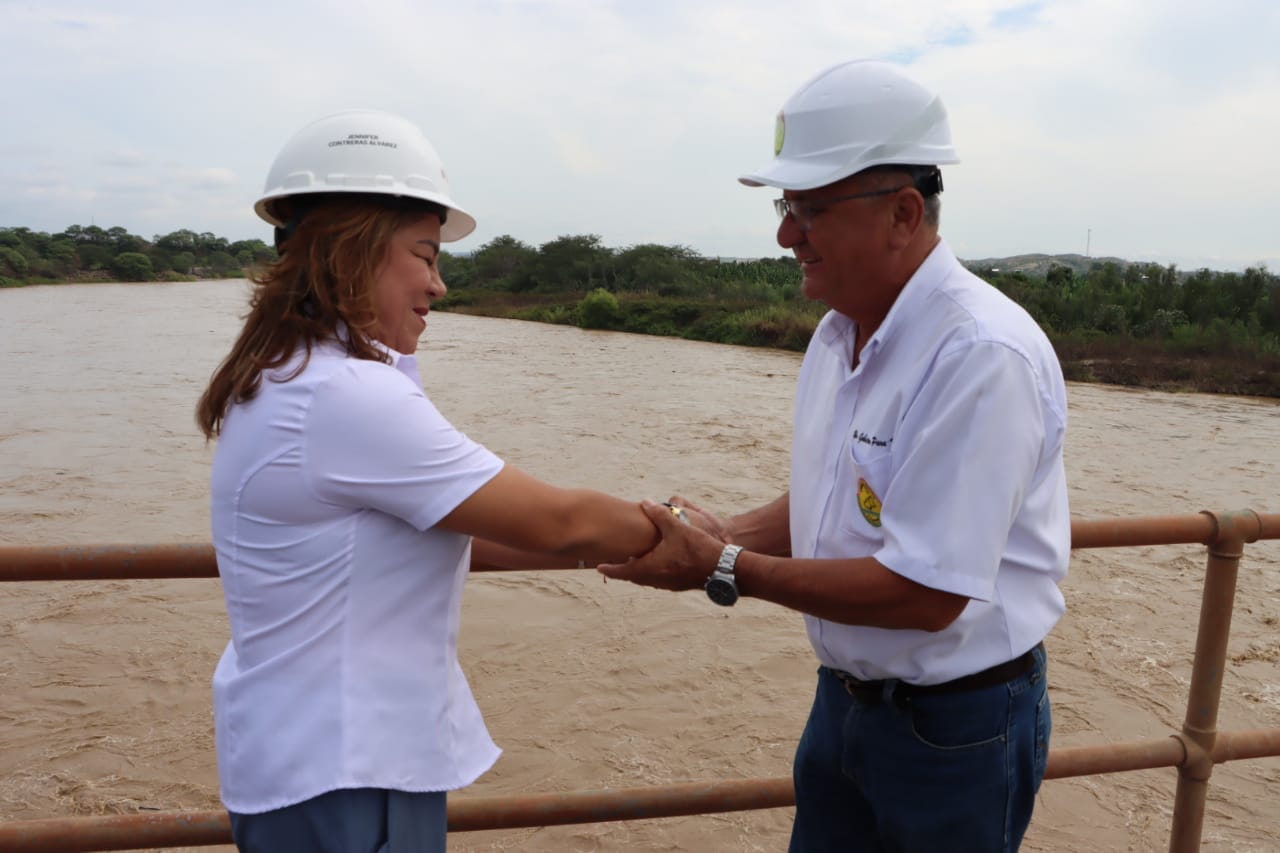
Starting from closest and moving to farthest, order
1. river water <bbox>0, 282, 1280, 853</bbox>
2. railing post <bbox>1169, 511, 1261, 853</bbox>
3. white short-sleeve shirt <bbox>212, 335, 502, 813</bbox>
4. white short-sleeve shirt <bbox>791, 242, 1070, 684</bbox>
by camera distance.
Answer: white short-sleeve shirt <bbox>212, 335, 502, 813</bbox>, white short-sleeve shirt <bbox>791, 242, 1070, 684</bbox>, railing post <bbox>1169, 511, 1261, 853</bbox>, river water <bbox>0, 282, 1280, 853</bbox>

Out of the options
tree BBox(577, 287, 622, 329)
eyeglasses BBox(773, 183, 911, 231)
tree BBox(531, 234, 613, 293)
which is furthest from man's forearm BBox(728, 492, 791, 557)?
tree BBox(531, 234, 613, 293)

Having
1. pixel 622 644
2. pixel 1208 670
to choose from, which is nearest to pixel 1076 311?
pixel 622 644

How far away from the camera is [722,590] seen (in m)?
1.71

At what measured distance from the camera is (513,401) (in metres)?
19.5

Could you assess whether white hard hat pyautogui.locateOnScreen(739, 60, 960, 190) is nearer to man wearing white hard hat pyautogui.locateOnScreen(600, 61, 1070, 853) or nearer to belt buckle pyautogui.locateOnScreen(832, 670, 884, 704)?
man wearing white hard hat pyautogui.locateOnScreen(600, 61, 1070, 853)

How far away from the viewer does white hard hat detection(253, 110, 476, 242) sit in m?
1.44

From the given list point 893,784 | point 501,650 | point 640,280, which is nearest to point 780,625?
point 501,650

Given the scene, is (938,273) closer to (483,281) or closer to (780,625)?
(780,625)

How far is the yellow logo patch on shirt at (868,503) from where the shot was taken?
1608mm

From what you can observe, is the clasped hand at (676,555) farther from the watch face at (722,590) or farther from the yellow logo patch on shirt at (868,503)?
the yellow logo patch on shirt at (868,503)

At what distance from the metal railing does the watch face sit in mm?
516

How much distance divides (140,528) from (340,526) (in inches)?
443

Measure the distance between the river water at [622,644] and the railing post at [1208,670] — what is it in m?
2.01

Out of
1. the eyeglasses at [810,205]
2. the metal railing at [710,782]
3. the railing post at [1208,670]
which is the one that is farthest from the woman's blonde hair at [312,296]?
the railing post at [1208,670]
